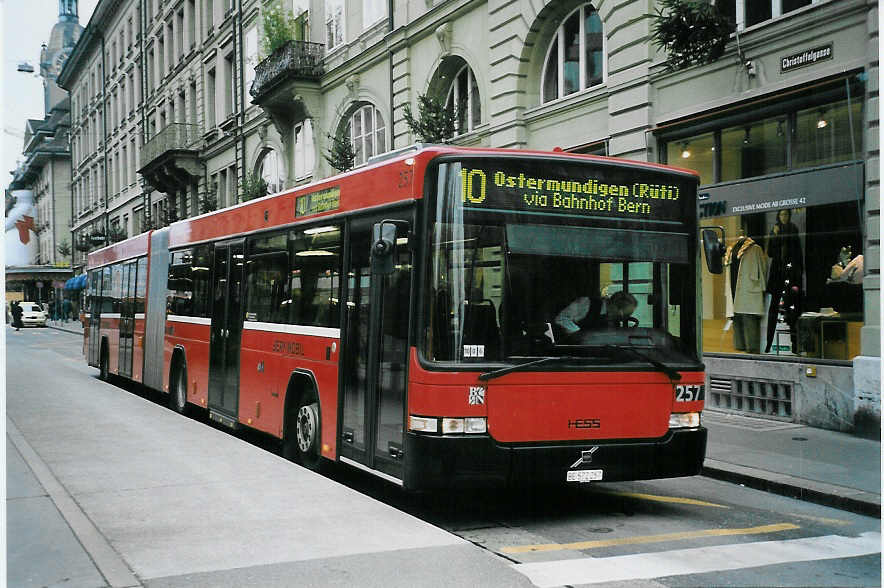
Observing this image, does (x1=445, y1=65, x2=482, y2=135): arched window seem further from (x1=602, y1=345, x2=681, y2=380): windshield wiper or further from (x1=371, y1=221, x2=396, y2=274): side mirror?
(x1=602, y1=345, x2=681, y2=380): windshield wiper

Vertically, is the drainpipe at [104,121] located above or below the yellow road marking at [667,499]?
above

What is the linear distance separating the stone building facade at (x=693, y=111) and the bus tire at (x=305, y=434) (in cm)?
669

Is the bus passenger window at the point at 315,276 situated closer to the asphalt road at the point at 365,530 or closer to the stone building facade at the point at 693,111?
the asphalt road at the point at 365,530

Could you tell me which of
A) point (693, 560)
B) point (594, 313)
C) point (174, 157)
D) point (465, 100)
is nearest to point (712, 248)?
point (594, 313)

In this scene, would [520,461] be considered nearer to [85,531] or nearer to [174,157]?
[85,531]

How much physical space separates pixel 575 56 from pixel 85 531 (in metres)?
13.7

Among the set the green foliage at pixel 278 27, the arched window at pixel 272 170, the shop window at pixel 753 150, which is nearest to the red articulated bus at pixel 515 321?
the shop window at pixel 753 150

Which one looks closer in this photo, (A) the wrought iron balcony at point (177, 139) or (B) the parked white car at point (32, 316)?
(A) the wrought iron balcony at point (177, 139)

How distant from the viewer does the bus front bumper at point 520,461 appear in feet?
22.7

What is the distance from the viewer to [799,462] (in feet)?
32.7

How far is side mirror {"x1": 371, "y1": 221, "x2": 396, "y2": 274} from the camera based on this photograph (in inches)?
282

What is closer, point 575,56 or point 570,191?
point 570,191

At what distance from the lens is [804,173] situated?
1278 centimetres

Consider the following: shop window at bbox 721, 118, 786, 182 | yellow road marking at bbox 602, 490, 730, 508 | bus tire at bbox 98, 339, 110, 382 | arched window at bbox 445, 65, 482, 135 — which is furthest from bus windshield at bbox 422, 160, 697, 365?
bus tire at bbox 98, 339, 110, 382
